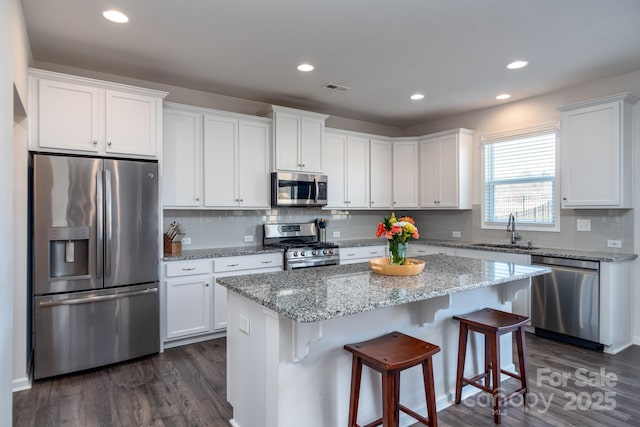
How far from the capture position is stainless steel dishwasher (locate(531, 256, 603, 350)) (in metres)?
3.47

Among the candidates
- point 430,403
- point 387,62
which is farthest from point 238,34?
point 430,403

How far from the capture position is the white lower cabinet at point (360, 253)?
15.5ft

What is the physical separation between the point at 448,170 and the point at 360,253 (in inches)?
65.4

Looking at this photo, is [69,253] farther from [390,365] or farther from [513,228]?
[513,228]

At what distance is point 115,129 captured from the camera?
3221 millimetres

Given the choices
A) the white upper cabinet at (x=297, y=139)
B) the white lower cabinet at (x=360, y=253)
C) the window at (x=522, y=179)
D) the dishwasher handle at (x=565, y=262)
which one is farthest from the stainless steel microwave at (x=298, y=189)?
the dishwasher handle at (x=565, y=262)

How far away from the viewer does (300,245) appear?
438 cm

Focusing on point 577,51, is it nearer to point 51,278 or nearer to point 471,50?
point 471,50

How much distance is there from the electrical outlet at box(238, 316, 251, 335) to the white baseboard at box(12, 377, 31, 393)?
1899mm

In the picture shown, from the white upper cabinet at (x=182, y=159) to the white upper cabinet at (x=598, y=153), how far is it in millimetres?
3844

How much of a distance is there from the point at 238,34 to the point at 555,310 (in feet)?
12.8

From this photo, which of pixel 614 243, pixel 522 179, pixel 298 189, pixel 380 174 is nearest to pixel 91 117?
pixel 298 189

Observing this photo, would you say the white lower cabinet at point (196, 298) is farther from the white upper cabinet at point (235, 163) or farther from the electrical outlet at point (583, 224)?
the electrical outlet at point (583, 224)

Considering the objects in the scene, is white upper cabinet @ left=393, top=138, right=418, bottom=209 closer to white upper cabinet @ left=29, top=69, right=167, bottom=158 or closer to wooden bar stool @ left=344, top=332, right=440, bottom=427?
white upper cabinet @ left=29, top=69, right=167, bottom=158
